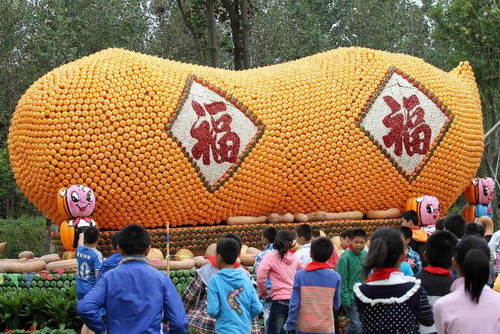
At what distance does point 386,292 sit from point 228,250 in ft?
5.46

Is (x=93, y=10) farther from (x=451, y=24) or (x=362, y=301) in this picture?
(x=362, y=301)

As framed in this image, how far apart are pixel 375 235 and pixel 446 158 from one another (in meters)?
8.77

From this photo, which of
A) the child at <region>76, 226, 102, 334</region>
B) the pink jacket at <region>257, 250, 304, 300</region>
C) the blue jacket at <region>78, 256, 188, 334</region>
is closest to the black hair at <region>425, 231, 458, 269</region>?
the blue jacket at <region>78, 256, 188, 334</region>

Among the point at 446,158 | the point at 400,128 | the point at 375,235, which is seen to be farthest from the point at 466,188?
the point at 375,235

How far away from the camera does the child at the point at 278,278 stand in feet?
27.0

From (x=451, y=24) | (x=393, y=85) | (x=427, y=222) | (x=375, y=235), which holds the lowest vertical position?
(x=427, y=222)

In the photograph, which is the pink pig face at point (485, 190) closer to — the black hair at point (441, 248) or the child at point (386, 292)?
the black hair at point (441, 248)

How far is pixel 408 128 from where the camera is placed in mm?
13516

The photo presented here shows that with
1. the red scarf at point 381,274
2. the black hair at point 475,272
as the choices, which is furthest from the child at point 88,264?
the black hair at point 475,272

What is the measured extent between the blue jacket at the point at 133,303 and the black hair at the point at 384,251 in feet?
4.30

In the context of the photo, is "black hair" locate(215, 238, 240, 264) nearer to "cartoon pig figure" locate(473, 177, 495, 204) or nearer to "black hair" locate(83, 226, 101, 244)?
"black hair" locate(83, 226, 101, 244)

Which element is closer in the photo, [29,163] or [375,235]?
[375,235]

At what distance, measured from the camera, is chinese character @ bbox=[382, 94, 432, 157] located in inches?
527

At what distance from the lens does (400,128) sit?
1345 centimetres
